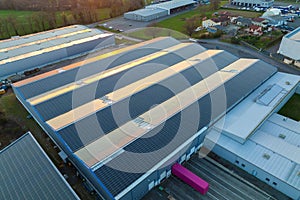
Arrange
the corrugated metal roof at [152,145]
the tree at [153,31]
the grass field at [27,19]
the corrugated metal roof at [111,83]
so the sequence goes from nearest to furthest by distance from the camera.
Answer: the corrugated metal roof at [152,145], the corrugated metal roof at [111,83], the tree at [153,31], the grass field at [27,19]

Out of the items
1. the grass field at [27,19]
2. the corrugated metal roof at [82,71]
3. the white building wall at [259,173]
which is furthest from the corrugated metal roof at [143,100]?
the grass field at [27,19]

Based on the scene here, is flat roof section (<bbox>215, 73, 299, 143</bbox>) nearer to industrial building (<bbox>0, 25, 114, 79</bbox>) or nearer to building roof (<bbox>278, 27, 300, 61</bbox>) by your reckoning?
building roof (<bbox>278, 27, 300, 61</bbox>)

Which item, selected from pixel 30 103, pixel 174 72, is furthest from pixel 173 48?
pixel 30 103

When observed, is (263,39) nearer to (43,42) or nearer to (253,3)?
(253,3)

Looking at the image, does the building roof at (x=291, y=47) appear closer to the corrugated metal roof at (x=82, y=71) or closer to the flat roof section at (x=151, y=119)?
the flat roof section at (x=151, y=119)

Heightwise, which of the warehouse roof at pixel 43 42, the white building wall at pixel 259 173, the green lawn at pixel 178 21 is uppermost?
the warehouse roof at pixel 43 42

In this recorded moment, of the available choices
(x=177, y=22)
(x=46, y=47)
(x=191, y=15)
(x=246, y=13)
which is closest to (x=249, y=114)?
(x=46, y=47)

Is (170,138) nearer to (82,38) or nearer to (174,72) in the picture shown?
(174,72)

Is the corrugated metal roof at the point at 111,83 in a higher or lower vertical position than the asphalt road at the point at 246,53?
higher
